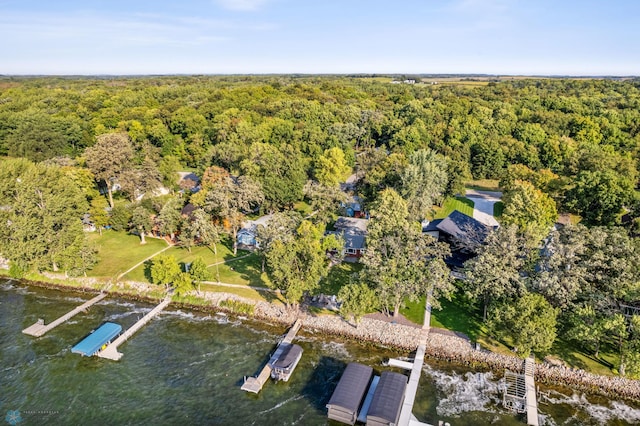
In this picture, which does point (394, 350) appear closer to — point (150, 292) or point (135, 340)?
point (135, 340)

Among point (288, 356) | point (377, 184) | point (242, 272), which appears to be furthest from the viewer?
point (377, 184)

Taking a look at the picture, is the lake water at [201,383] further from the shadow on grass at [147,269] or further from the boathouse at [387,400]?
the shadow on grass at [147,269]

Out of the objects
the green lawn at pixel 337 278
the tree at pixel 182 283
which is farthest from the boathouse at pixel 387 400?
the tree at pixel 182 283

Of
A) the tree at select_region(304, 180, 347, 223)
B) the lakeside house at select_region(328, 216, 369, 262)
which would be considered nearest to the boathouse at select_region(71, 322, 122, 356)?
the lakeside house at select_region(328, 216, 369, 262)

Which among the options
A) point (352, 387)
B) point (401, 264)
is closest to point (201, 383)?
point (352, 387)

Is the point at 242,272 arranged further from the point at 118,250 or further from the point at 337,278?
the point at 118,250

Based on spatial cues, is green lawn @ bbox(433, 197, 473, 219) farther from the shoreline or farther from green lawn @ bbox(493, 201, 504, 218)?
the shoreline
